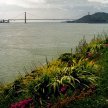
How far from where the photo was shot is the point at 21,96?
433 inches

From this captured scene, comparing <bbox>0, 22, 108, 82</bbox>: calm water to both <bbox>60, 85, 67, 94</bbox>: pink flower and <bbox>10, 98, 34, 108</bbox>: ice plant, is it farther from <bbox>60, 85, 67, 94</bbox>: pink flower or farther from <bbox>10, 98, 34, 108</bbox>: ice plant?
<bbox>10, 98, 34, 108</bbox>: ice plant

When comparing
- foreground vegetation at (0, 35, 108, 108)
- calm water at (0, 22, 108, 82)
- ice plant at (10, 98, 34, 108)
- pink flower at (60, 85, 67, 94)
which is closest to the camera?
foreground vegetation at (0, 35, 108, 108)

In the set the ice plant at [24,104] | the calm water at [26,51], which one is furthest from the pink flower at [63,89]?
the calm water at [26,51]

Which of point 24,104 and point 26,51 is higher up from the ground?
point 24,104

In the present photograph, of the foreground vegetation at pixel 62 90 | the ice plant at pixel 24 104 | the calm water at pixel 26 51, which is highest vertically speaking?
the foreground vegetation at pixel 62 90

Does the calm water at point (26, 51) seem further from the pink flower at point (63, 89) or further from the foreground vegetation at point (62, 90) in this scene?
the pink flower at point (63, 89)

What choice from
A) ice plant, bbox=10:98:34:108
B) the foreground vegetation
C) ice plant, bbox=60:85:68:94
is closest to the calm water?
the foreground vegetation

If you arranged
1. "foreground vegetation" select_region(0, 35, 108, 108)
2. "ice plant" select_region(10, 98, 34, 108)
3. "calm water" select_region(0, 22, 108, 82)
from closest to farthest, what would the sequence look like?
"foreground vegetation" select_region(0, 35, 108, 108), "ice plant" select_region(10, 98, 34, 108), "calm water" select_region(0, 22, 108, 82)

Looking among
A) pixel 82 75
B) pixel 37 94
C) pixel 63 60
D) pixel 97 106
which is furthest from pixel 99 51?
pixel 97 106

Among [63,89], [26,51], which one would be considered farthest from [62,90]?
[26,51]

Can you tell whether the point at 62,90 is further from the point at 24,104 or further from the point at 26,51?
the point at 26,51

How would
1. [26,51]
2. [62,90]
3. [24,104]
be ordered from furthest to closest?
[26,51]
[62,90]
[24,104]

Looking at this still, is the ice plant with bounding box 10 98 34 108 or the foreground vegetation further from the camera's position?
the ice plant with bounding box 10 98 34 108

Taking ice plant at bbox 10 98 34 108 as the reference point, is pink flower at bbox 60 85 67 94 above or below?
above
